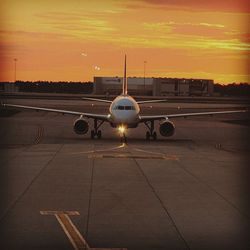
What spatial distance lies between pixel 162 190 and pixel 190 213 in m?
4.38

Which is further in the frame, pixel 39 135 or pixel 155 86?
pixel 155 86

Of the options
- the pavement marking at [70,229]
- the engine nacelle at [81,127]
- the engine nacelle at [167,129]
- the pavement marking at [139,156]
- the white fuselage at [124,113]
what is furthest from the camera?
the engine nacelle at [81,127]

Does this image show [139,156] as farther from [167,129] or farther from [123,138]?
[123,138]

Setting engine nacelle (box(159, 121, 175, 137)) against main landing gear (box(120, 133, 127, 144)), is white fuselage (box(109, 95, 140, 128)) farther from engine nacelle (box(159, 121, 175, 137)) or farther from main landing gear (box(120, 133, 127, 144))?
engine nacelle (box(159, 121, 175, 137))

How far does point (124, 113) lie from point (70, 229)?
29123 millimetres

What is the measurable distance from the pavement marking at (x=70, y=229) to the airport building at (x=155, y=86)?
14733 cm

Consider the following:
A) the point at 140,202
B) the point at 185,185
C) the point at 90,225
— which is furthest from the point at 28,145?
the point at 90,225

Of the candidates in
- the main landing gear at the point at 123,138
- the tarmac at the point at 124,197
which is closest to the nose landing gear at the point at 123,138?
the main landing gear at the point at 123,138

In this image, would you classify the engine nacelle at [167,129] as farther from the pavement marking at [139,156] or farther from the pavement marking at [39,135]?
the pavement marking at [139,156]

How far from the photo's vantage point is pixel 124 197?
19.5 m

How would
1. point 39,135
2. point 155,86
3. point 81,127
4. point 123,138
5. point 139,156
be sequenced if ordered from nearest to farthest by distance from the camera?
point 139,156 → point 81,127 → point 123,138 → point 39,135 → point 155,86

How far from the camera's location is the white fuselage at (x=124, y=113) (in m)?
43.1

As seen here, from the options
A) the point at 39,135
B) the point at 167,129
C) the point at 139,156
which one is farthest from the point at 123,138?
the point at 139,156

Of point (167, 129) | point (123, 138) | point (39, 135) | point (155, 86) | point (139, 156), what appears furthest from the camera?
point (155, 86)
